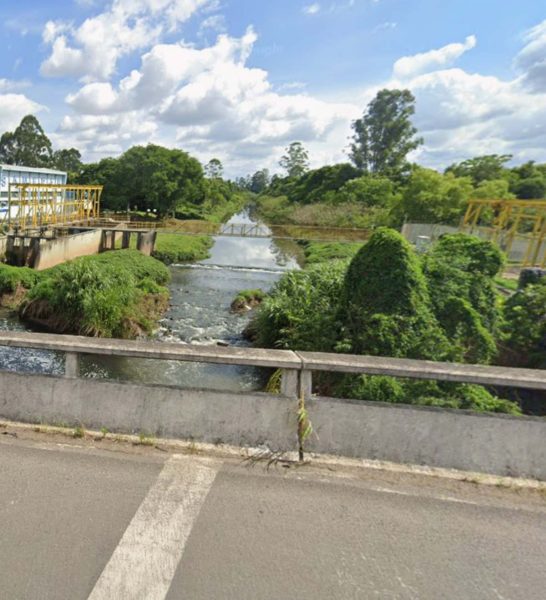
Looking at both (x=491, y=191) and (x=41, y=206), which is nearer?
(x=41, y=206)

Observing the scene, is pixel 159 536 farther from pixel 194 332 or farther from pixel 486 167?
pixel 486 167

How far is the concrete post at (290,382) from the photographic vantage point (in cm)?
320

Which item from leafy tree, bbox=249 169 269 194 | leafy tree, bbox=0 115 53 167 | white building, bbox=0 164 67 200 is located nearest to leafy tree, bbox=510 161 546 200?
white building, bbox=0 164 67 200

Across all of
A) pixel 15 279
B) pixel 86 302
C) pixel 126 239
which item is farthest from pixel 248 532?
pixel 126 239

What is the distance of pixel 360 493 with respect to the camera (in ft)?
9.06

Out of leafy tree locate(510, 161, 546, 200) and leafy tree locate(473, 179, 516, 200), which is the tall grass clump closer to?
leafy tree locate(473, 179, 516, 200)

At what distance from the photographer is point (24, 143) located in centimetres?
5656

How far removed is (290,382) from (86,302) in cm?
1307

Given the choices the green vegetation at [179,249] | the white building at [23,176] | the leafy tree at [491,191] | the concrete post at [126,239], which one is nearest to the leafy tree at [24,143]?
the white building at [23,176]

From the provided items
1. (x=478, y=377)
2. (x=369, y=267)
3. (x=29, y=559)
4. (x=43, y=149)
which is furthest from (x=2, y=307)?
(x=43, y=149)

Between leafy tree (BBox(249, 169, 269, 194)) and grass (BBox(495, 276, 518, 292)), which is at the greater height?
leafy tree (BBox(249, 169, 269, 194))

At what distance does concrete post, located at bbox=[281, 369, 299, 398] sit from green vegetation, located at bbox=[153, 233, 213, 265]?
3023 cm

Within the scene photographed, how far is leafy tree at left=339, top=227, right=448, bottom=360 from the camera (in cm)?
586

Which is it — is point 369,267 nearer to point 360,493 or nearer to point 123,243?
point 360,493
